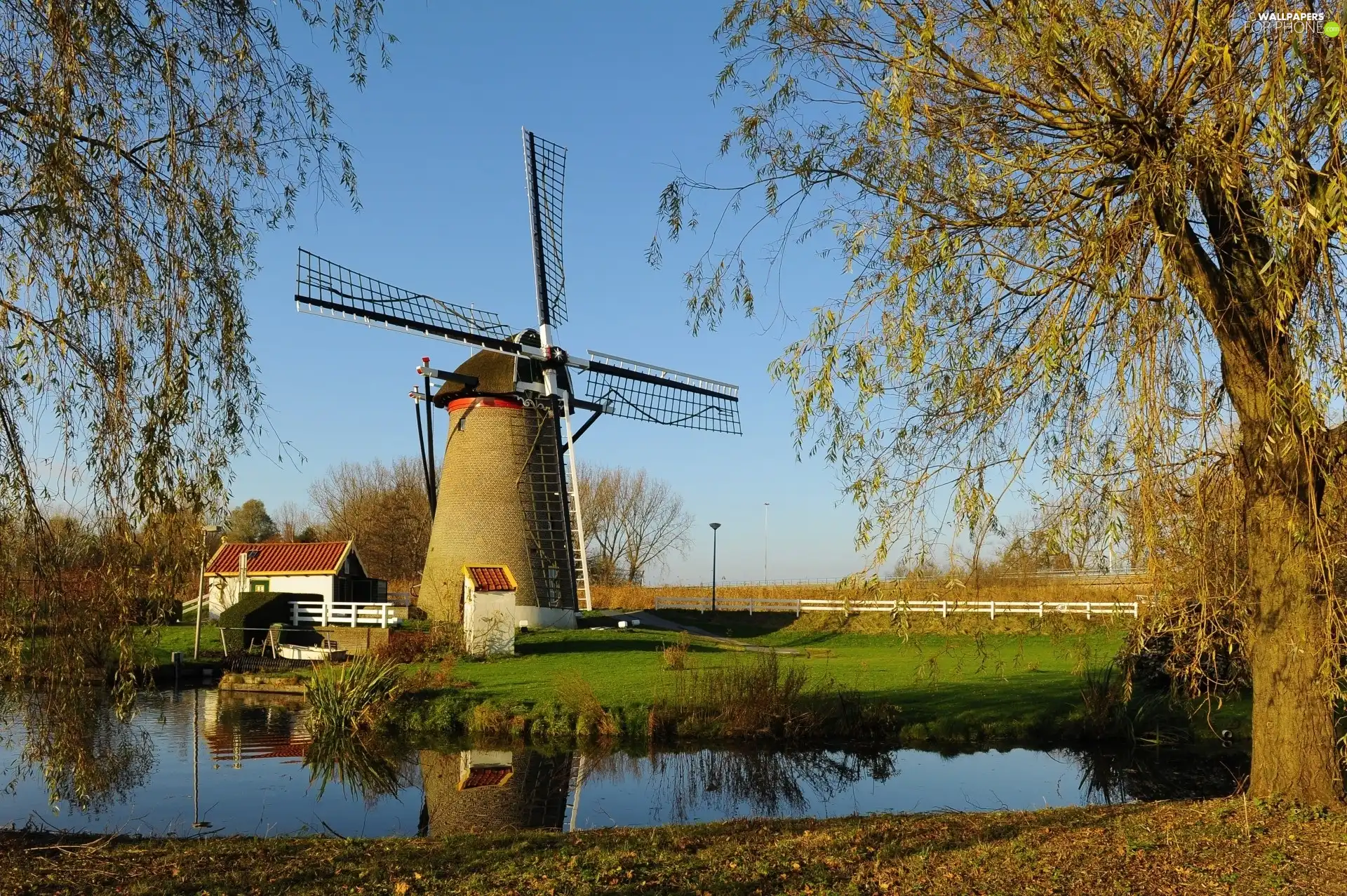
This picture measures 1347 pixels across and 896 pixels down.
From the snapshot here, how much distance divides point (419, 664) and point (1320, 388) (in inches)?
651

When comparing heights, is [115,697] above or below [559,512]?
below

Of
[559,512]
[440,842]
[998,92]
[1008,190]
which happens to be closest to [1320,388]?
[1008,190]

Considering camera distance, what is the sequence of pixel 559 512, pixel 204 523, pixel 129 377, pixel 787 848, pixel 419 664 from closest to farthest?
pixel 129 377 → pixel 204 523 → pixel 787 848 → pixel 419 664 → pixel 559 512

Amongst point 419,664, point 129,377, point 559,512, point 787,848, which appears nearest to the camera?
point 129,377

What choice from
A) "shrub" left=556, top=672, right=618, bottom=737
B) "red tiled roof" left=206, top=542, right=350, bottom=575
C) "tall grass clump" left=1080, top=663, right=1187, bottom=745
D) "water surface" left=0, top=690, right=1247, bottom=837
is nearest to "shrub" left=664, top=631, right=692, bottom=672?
"shrub" left=556, top=672, right=618, bottom=737

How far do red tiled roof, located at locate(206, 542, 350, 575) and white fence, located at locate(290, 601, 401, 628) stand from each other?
2.46 m

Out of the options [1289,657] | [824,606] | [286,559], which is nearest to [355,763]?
[1289,657]

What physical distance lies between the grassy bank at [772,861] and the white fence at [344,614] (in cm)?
1782

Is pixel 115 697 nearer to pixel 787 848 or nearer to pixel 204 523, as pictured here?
pixel 204 523

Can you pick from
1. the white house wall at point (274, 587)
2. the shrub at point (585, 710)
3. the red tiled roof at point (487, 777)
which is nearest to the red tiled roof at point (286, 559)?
the white house wall at point (274, 587)

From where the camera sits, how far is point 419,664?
64.0 feet

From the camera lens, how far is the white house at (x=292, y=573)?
29863 millimetres

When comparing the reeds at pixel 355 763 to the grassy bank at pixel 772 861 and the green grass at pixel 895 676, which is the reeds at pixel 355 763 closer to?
the green grass at pixel 895 676

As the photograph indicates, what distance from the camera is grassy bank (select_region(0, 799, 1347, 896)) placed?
558 cm
